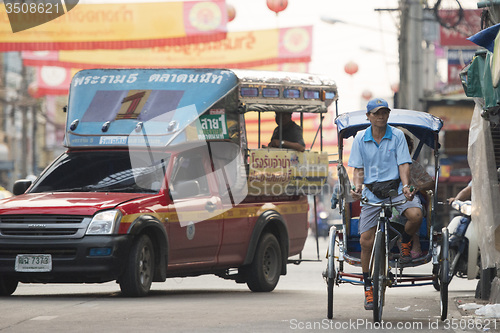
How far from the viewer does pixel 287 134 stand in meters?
16.4

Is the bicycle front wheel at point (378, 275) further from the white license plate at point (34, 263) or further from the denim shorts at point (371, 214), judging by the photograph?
the white license plate at point (34, 263)

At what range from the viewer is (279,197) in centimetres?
1598

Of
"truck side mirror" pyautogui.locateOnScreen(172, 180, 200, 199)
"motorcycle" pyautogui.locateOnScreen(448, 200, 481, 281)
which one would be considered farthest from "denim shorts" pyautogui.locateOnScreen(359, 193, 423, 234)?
"motorcycle" pyautogui.locateOnScreen(448, 200, 481, 281)

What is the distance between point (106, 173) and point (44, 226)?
1440 millimetres

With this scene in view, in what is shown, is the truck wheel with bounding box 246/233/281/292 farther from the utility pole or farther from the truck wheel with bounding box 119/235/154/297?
the utility pole

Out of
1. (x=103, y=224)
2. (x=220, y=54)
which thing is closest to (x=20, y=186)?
(x=103, y=224)

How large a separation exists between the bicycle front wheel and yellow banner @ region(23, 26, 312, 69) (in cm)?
2127

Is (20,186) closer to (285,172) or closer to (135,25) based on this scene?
(285,172)

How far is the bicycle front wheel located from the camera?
32.0 ft

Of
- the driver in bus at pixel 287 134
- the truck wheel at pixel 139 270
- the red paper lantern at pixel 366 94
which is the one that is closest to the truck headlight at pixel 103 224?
the truck wheel at pixel 139 270

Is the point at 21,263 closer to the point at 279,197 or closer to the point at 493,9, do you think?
the point at 279,197

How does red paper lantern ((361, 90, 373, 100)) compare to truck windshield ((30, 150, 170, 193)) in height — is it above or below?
below

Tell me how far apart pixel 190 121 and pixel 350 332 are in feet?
17.0

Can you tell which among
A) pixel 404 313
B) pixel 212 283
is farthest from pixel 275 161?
pixel 404 313
